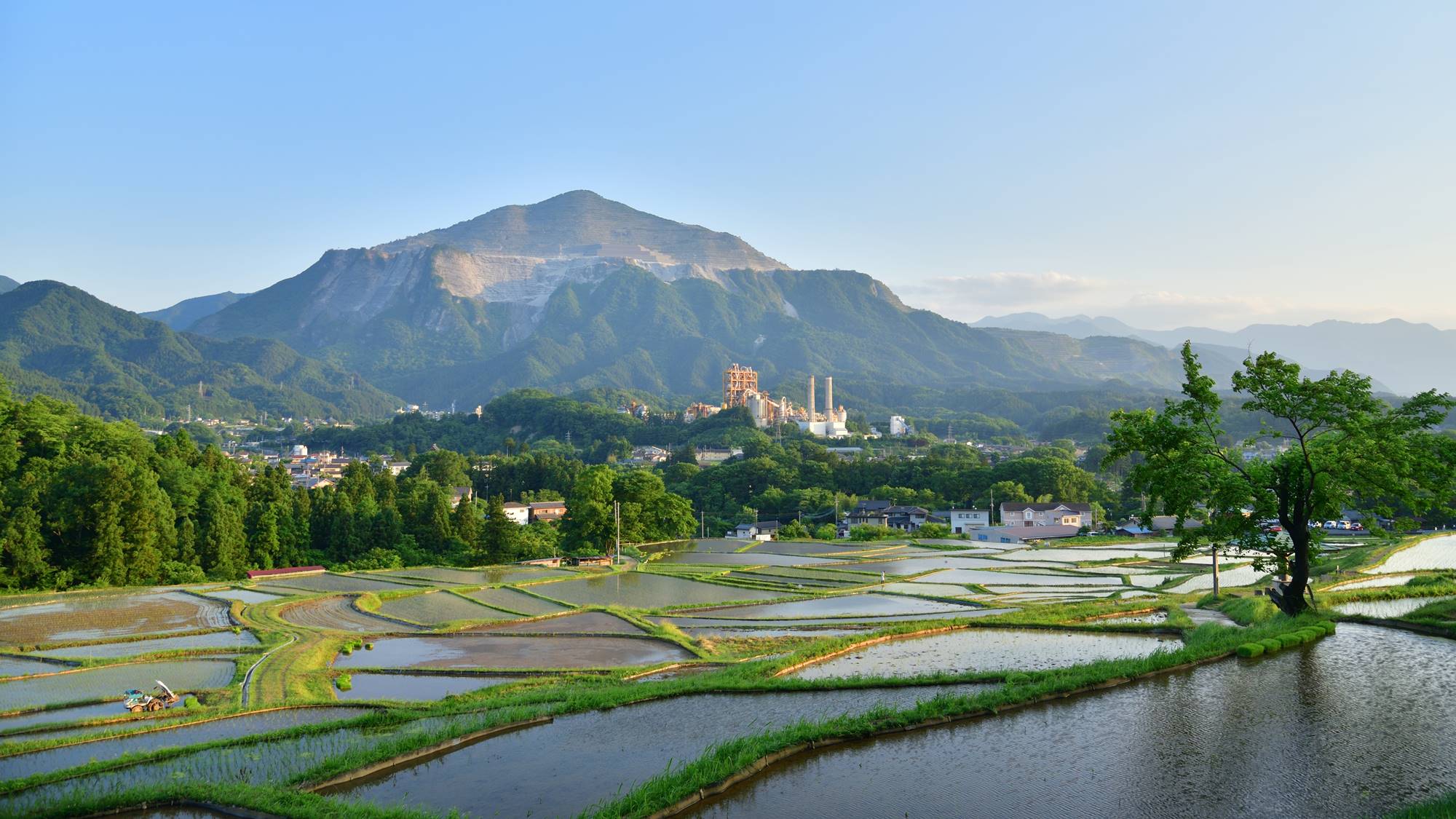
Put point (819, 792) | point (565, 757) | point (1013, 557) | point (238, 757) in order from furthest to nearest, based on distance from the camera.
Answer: point (1013, 557) → point (238, 757) → point (565, 757) → point (819, 792)

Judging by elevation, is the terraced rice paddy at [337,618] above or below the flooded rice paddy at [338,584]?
below

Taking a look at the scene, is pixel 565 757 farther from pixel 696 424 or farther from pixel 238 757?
pixel 696 424

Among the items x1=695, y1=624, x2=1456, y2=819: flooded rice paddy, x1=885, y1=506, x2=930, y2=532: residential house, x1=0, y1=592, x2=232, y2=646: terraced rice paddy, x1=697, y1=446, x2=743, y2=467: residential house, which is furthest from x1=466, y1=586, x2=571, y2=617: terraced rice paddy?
x1=697, y1=446, x2=743, y2=467: residential house

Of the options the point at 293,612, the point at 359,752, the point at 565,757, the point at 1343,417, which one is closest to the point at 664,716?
the point at 565,757

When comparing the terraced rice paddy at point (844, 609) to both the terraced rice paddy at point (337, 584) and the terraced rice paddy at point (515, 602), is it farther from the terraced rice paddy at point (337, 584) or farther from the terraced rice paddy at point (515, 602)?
the terraced rice paddy at point (337, 584)

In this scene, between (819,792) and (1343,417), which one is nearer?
(819,792)

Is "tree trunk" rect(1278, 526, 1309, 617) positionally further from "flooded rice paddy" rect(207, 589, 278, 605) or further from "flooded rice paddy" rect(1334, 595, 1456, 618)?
"flooded rice paddy" rect(207, 589, 278, 605)

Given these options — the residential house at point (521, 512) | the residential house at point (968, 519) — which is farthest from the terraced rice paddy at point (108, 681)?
the residential house at point (968, 519)
